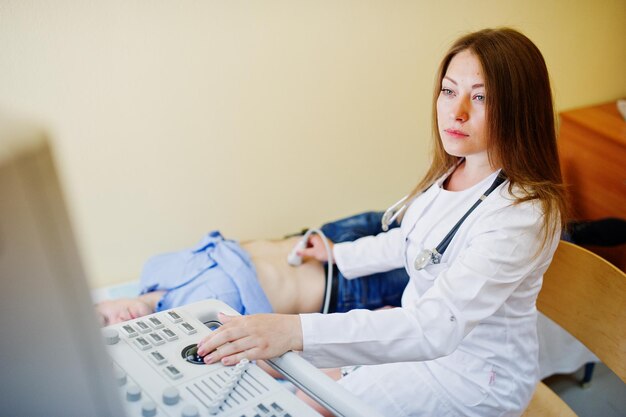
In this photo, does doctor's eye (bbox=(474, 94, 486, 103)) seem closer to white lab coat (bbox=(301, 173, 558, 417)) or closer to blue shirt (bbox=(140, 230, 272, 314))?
white lab coat (bbox=(301, 173, 558, 417))

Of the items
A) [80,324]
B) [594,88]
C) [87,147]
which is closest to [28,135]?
[80,324]

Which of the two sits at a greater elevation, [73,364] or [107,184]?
[73,364]

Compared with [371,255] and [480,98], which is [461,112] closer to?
[480,98]

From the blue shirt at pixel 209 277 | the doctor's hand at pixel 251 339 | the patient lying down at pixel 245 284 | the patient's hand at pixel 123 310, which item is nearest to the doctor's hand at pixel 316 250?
the patient lying down at pixel 245 284

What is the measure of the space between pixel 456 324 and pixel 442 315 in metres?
0.03

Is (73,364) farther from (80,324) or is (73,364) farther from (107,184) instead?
(107,184)

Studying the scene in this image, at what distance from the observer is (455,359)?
125 cm

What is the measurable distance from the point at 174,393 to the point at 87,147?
4.17ft

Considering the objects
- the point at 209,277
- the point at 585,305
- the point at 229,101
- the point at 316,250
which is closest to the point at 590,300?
the point at 585,305

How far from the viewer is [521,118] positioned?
3.87 feet

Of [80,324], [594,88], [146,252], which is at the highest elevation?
[80,324]

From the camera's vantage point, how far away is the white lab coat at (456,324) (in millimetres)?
1075

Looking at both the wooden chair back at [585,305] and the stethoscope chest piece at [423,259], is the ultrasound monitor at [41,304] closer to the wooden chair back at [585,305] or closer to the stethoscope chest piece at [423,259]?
the stethoscope chest piece at [423,259]

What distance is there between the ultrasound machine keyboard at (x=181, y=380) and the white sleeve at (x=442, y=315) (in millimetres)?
200
